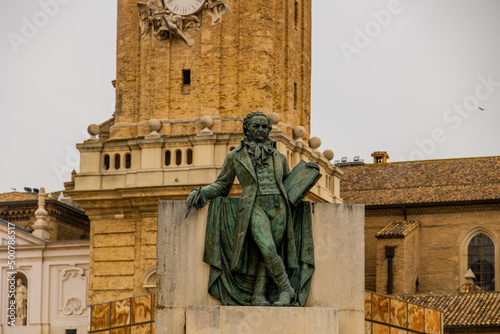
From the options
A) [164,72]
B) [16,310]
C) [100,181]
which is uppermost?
[164,72]

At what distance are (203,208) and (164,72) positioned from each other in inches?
1219

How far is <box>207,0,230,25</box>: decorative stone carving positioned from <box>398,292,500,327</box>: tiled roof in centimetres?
1175

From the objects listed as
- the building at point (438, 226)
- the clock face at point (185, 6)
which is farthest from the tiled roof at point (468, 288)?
the clock face at point (185, 6)

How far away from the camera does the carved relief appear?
167 ft

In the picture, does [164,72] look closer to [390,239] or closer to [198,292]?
[390,239]

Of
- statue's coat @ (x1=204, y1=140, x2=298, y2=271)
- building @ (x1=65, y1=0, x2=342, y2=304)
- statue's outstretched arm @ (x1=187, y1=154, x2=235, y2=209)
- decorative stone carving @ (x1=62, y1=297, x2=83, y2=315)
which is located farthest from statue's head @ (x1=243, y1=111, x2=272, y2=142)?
decorative stone carving @ (x1=62, y1=297, x2=83, y2=315)

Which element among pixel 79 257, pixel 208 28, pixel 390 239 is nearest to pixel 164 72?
pixel 208 28

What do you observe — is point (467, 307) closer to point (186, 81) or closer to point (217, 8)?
point (186, 81)

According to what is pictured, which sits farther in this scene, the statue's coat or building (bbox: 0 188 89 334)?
building (bbox: 0 188 89 334)

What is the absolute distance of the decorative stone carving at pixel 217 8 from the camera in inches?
1875

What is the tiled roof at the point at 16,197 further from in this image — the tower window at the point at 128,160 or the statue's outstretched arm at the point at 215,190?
the statue's outstretched arm at the point at 215,190

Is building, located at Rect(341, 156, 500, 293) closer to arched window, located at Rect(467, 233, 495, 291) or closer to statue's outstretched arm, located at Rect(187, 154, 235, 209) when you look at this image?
arched window, located at Rect(467, 233, 495, 291)

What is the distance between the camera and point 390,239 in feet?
194

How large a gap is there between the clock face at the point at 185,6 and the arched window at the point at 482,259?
62.6 ft
